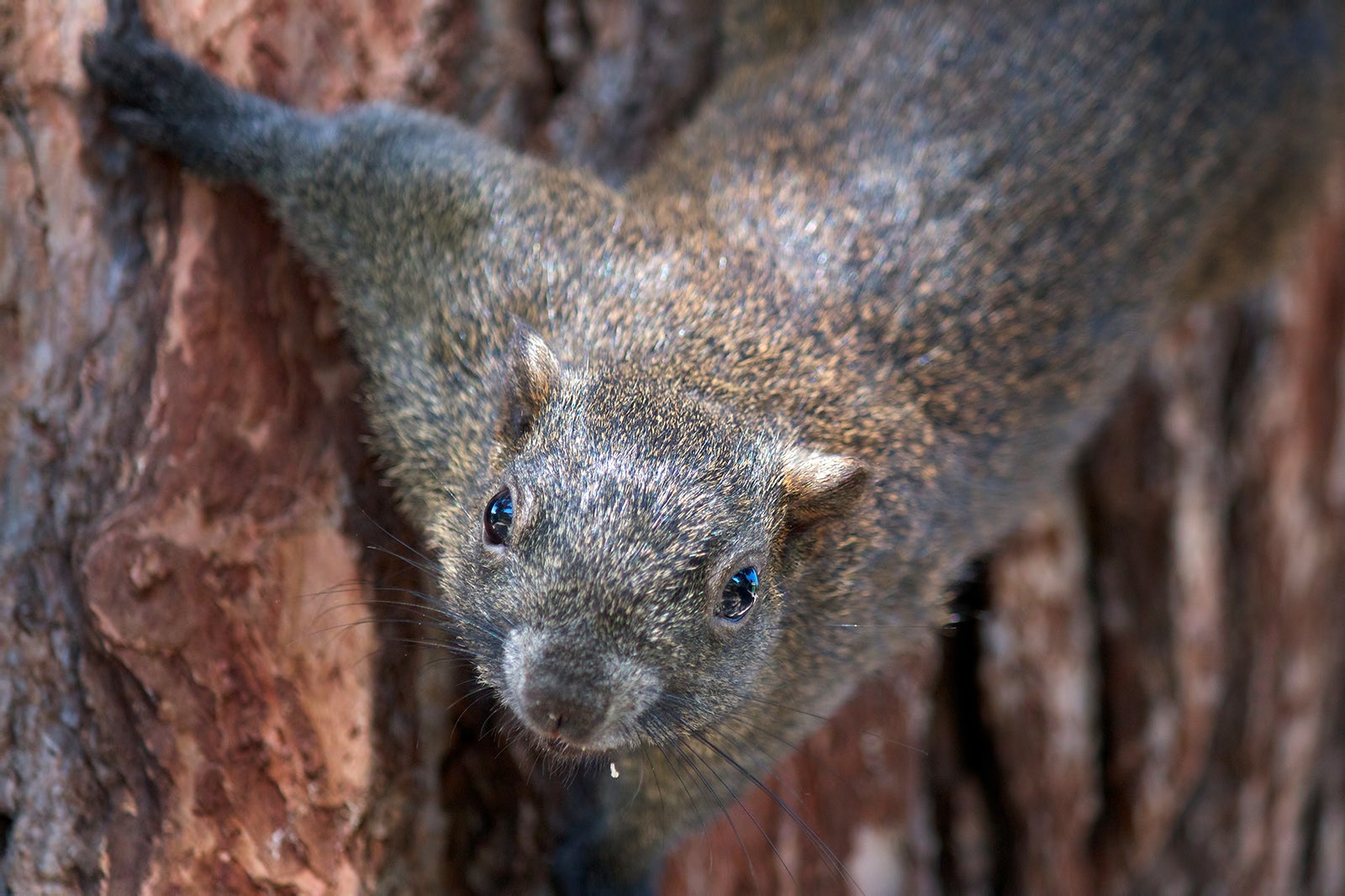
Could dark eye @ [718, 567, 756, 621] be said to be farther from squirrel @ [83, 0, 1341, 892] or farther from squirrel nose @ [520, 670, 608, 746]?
squirrel nose @ [520, 670, 608, 746]

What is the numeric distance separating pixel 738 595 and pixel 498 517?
0.62m

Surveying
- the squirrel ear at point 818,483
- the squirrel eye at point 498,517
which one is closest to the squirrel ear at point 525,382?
the squirrel eye at point 498,517

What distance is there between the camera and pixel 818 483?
308 centimetres

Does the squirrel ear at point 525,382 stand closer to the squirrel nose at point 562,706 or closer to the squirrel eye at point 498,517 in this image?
the squirrel eye at point 498,517

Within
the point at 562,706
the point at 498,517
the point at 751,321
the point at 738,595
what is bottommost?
the point at 562,706

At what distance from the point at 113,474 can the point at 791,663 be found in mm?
1886

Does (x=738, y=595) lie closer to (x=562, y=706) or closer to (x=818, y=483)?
(x=818, y=483)

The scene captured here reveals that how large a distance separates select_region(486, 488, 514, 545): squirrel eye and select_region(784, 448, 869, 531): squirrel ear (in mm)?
696

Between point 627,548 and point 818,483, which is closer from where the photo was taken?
point 627,548

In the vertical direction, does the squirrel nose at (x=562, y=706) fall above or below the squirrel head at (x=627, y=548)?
below

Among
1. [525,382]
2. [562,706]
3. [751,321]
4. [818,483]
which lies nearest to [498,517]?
[525,382]

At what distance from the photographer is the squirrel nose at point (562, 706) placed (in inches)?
105

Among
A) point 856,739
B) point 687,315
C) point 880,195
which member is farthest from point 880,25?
point 856,739

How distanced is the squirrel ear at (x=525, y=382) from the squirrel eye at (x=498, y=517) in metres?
0.16
